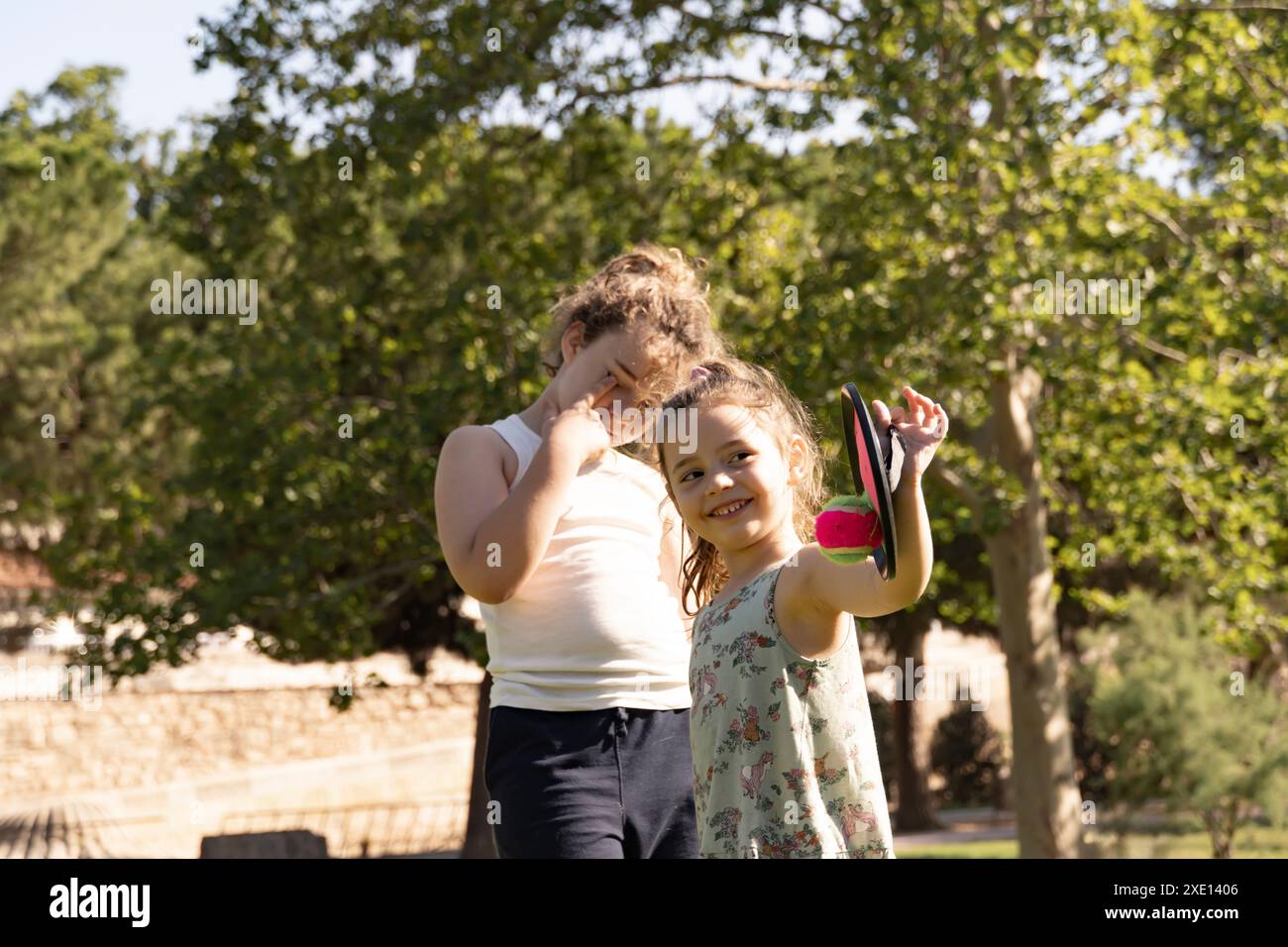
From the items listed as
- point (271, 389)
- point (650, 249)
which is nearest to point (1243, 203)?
point (271, 389)

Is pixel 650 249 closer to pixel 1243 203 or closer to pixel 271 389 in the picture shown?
pixel 271 389

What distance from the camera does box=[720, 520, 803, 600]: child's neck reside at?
230 cm

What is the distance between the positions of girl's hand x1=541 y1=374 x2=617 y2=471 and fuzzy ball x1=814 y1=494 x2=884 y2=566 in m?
0.53

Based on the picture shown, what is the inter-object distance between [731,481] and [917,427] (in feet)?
1.47

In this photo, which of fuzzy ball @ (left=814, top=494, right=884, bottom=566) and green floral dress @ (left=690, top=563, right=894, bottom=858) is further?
green floral dress @ (left=690, top=563, right=894, bottom=858)

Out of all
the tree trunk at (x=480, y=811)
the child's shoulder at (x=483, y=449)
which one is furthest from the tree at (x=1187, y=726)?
the child's shoulder at (x=483, y=449)

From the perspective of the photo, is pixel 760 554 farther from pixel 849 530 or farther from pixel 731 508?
pixel 849 530

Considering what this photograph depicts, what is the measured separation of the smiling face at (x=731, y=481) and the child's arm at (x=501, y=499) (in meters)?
0.20

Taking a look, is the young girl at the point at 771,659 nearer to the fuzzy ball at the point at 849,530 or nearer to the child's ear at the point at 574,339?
the fuzzy ball at the point at 849,530

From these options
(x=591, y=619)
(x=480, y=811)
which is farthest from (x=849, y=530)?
(x=480, y=811)

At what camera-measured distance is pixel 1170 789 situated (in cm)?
1273

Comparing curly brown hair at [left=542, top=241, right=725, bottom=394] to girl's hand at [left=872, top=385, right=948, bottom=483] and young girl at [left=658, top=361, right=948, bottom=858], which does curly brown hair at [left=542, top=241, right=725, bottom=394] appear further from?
girl's hand at [left=872, top=385, right=948, bottom=483]

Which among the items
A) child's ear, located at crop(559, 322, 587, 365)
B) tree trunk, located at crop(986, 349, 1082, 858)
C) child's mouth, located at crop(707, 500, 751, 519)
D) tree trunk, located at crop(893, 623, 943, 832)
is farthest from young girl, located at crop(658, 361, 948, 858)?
tree trunk, located at crop(893, 623, 943, 832)

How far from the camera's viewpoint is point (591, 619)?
7.67ft
